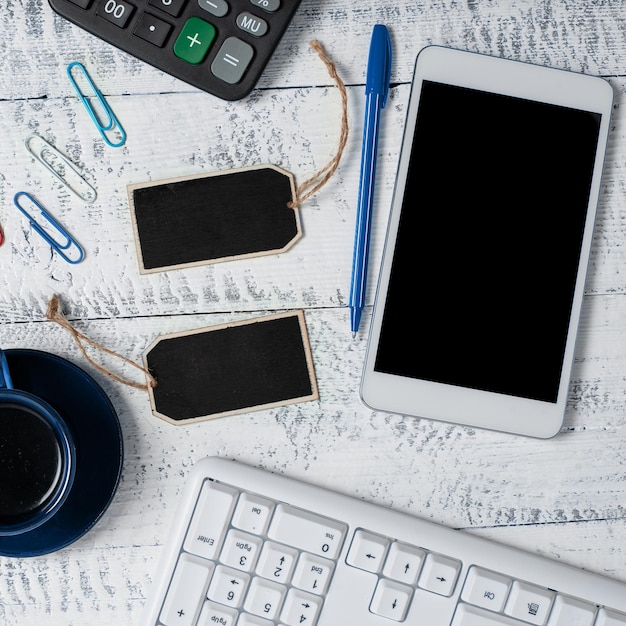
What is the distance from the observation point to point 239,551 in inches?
19.8

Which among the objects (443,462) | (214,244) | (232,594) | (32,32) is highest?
(32,32)

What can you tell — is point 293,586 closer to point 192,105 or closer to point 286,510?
Answer: point 286,510

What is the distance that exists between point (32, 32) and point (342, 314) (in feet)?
1.05

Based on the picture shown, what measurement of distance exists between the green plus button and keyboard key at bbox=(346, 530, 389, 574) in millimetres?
366

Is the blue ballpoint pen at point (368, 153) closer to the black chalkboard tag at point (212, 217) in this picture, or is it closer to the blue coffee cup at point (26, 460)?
the black chalkboard tag at point (212, 217)

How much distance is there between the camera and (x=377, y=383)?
535 millimetres

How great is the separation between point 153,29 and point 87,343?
24 centimetres

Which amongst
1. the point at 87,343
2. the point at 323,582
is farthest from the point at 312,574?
the point at 87,343

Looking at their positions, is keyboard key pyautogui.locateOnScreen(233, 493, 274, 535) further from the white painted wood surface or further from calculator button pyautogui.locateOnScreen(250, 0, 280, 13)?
calculator button pyautogui.locateOnScreen(250, 0, 280, 13)

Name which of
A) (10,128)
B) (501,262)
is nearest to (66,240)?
(10,128)

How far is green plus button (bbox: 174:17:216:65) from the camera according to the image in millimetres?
509

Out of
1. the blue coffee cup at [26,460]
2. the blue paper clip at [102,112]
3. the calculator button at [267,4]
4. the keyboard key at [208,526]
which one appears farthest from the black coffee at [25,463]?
the calculator button at [267,4]

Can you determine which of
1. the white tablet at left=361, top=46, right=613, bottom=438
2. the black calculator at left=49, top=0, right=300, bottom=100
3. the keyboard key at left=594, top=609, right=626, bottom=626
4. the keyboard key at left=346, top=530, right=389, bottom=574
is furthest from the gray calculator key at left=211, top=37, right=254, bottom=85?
the keyboard key at left=594, top=609, right=626, bottom=626

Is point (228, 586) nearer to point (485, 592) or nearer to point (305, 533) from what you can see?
point (305, 533)
